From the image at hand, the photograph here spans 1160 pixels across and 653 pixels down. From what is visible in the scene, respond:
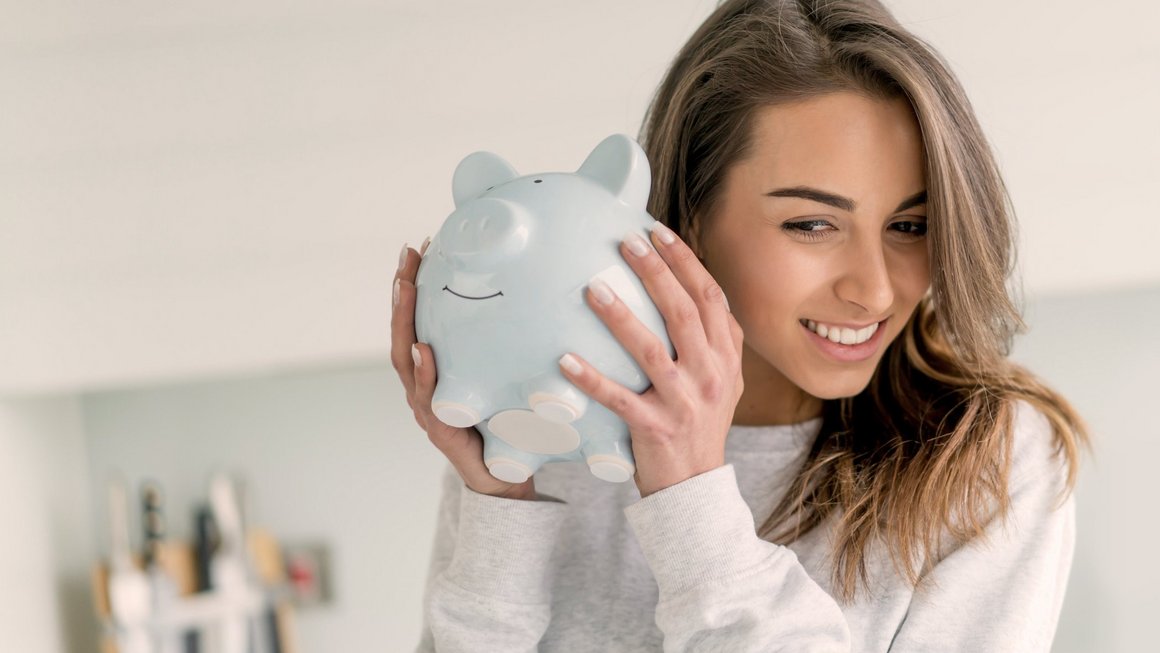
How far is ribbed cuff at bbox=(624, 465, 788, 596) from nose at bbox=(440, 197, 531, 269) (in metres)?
0.24

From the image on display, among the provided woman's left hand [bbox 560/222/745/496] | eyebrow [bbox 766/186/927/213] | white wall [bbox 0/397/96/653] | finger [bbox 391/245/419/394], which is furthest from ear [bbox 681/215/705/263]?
white wall [bbox 0/397/96/653]

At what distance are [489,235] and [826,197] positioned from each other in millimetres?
330

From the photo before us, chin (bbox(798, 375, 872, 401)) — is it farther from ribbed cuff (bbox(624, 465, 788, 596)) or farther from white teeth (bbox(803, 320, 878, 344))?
ribbed cuff (bbox(624, 465, 788, 596))

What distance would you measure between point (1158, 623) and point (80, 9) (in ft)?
6.96

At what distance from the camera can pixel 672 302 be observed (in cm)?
85

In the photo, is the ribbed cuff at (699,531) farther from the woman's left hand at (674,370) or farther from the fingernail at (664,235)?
the fingernail at (664,235)

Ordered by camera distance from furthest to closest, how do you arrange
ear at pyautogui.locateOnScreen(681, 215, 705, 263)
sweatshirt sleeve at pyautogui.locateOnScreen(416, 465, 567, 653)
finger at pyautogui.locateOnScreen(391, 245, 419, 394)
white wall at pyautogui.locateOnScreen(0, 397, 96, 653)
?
1. white wall at pyautogui.locateOnScreen(0, 397, 96, 653)
2. ear at pyautogui.locateOnScreen(681, 215, 705, 263)
3. sweatshirt sleeve at pyautogui.locateOnScreen(416, 465, 567, 653)
4. finger at pyautogui.locateOnScreen(391, 245, 419, 394)

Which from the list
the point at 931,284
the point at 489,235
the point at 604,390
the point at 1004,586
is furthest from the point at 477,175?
the point at 1004,586

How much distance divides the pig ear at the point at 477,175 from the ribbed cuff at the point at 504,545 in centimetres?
28

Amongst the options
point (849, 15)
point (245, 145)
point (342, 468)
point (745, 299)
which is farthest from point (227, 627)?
point (849, 15)

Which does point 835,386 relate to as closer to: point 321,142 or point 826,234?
point 826,234

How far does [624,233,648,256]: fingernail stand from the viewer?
84cm

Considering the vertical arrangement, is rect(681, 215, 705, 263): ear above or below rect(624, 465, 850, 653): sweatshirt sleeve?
above

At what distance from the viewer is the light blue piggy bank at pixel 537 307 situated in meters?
0.82
